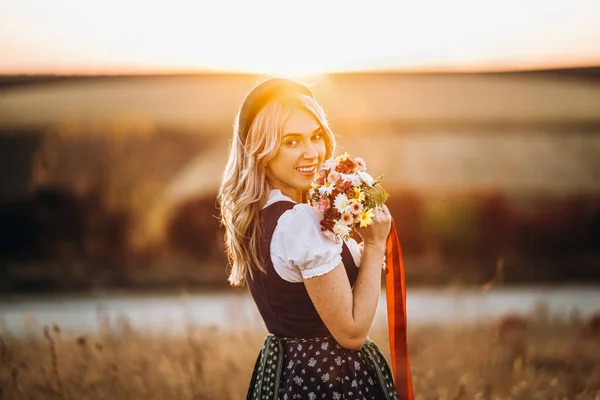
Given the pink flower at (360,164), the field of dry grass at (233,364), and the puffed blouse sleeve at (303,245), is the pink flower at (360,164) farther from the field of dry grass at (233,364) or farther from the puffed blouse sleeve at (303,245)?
the field of dry grass at (233,364)

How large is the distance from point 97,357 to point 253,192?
2672 millimetres

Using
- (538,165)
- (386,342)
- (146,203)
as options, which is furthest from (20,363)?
(538,165)

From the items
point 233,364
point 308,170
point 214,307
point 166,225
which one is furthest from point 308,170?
point 166,225

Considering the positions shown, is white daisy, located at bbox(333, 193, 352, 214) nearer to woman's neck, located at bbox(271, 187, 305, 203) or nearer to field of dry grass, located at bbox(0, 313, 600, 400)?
woman's neck, located at bbox(271, 187, 305, 203)

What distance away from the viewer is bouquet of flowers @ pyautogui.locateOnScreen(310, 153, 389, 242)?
236 centimetres

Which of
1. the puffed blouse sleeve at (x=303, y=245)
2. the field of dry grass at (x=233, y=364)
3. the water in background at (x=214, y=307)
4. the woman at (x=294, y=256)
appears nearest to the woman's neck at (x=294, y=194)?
the woman at (x=294, y=256)

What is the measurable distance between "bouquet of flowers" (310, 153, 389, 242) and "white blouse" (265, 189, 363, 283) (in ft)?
0.10

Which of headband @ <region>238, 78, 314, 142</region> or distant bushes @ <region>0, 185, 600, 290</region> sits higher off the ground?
headband @ <region>238, 78, 314, 142</region>

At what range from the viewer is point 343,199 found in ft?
7.77

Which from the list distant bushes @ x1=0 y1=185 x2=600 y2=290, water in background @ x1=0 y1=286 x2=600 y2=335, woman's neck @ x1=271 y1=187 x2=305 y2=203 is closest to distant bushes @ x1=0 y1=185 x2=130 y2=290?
distant bushes @ x1=0 y1=185 x2=600 y2=290

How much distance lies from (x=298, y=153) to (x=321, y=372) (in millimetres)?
630

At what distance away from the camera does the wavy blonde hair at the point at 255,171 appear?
8.23 feet

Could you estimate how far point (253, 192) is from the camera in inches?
99.5

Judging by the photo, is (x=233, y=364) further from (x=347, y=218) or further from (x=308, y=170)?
(x=347, y=218)
